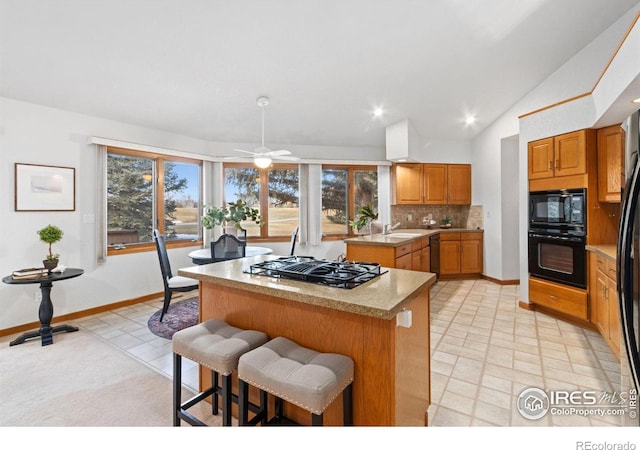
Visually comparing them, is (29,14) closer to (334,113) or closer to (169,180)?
(169,180)

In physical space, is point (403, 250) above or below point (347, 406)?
above

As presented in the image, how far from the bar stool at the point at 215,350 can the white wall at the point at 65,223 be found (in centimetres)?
291

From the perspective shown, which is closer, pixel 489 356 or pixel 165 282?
pixel 489 356

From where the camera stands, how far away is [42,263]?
3.45 metres

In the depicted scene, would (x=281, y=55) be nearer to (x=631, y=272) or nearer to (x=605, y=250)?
(x=631, y=272)

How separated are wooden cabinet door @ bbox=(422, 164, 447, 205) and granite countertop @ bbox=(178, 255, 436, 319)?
4118 millimetres

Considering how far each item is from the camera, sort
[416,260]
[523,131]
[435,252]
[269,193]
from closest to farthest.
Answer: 1. [523,131]
2. [416,260]
3. [435,252]
4. [269,193]

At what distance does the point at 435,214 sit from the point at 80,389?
578cm

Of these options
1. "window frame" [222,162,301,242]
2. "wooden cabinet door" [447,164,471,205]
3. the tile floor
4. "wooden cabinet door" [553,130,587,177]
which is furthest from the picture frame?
"wooden cabinet door" [447,164,471,205]

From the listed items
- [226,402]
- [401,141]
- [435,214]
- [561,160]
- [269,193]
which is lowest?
[226,402]

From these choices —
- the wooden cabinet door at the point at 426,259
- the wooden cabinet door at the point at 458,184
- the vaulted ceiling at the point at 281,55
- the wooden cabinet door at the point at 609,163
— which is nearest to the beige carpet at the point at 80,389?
the vaulted ceiling at the point at 281,55

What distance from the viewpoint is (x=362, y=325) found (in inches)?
57.3

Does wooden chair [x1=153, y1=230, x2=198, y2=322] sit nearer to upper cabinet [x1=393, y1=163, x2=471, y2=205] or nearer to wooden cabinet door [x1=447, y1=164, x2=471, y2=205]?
upper cabinet [x1=393, y1=163, x2=471, y2=205]
